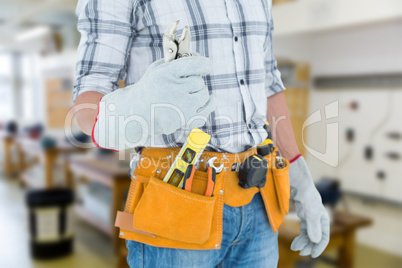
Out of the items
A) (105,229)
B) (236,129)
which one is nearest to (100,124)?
(236,129)

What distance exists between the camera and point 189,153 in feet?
2.15

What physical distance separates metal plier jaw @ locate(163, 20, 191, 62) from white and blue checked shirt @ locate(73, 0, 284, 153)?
0.35 ft

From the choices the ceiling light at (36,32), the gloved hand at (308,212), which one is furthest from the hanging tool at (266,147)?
the ceiling light at (36,32)

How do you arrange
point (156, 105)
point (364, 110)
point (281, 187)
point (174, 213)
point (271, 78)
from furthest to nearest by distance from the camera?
point (364, 110) → point (271, 78) → point (281, 187) → point (174, 213) → point (156, 105)

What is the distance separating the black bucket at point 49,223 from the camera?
2.86 metres

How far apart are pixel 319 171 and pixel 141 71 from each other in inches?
139

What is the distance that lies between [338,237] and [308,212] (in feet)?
4.23

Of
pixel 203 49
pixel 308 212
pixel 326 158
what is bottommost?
pixel 326 158

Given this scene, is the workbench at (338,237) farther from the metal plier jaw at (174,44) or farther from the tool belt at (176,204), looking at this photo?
the metal plier jaw at (174,44)

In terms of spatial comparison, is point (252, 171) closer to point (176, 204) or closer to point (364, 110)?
point (176, 204)

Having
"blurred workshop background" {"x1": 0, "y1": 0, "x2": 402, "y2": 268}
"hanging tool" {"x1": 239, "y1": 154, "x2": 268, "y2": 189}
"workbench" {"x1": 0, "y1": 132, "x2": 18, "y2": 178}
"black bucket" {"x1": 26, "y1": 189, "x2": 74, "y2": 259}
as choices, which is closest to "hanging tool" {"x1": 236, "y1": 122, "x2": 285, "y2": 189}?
"hanging tool" {"x1": 239, "y1": 154, "x2": 268, "y2": 189}

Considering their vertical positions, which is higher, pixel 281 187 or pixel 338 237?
pixel 281 187

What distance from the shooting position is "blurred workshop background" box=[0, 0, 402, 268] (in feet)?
8.89

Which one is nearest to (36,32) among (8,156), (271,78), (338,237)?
(8,156)
